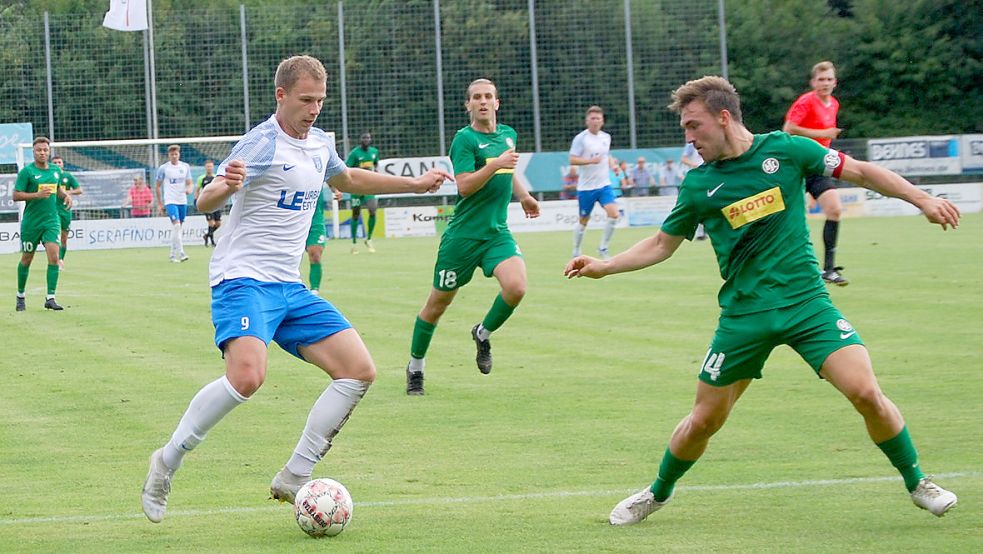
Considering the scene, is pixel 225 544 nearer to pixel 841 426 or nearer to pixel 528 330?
pixel 841 426

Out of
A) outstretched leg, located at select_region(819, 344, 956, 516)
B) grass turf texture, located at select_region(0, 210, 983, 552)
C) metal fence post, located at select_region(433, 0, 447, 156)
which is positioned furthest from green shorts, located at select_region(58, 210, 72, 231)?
outstretched leg, located at select_region(819, 344, 956, 516)

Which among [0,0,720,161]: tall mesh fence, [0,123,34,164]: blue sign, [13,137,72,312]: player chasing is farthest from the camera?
[0,0,720,161]: tall mesh fence

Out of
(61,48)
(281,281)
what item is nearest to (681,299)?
(281,281)

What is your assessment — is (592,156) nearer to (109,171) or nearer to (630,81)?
(630,81)

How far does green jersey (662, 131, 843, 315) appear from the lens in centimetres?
578

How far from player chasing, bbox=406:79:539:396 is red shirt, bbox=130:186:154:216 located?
25697 mm

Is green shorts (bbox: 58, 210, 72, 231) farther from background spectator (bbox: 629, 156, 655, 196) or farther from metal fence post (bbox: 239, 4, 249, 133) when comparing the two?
background spectator (bbox: 629, 156, 655, 196)

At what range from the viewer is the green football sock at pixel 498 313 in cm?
1019

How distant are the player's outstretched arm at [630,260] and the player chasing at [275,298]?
1092 millimetres

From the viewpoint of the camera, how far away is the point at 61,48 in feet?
121

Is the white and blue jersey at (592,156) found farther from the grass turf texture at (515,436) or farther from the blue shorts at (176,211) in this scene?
the blue shorts at (176,211)

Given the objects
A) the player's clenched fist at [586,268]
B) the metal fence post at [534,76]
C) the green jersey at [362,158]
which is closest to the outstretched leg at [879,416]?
the player's clenched fist at [586,268]

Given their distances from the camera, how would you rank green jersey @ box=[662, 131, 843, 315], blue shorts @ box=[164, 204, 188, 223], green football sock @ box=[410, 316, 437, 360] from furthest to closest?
blue shorts @ box=[164, 204, 188, 223] < green football sock @ box=[410, 316, 437, 360] < green jersey @ box=[662, 131, 843, 315]

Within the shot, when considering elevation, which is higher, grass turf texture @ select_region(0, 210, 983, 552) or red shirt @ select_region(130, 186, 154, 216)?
red shirt @ select_region(130, 186, 154, 216)
